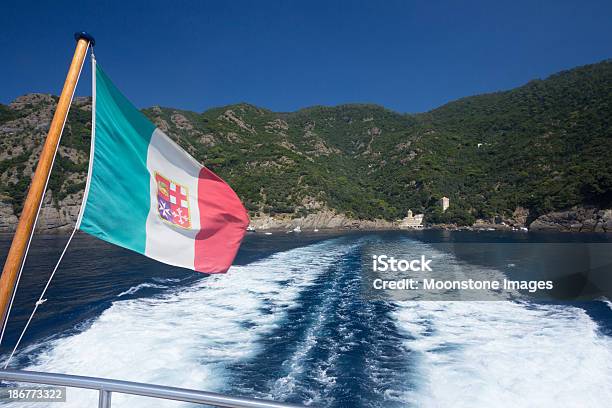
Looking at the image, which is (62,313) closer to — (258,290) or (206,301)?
(206,301)

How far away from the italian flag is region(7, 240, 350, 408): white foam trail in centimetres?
352

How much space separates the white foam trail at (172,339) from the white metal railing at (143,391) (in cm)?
420

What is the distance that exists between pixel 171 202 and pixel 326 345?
6740mm

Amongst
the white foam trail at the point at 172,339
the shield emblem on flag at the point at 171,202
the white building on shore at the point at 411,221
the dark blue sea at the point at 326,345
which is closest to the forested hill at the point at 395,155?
the white building on shore at the point at 411,221

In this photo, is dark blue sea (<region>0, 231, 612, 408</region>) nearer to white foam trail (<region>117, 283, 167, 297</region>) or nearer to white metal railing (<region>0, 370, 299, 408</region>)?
white foam trail (<region>117, 283, 167, 297</region>)

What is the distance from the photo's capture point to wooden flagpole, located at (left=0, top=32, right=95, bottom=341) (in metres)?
1.94

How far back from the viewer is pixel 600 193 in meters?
67.2

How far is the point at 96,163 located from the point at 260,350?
6564 millimetres

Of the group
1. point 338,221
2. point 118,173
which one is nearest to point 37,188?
point 118,173

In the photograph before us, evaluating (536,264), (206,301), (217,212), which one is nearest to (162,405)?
(217,212)

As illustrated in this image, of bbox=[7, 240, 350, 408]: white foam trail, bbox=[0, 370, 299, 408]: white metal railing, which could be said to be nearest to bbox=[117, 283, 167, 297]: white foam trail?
bbox=[7, 240, 350, 408]: white foam trail

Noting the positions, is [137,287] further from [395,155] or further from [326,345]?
[395,155]

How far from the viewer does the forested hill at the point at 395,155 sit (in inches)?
3369

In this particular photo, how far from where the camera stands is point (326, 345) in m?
8.55
